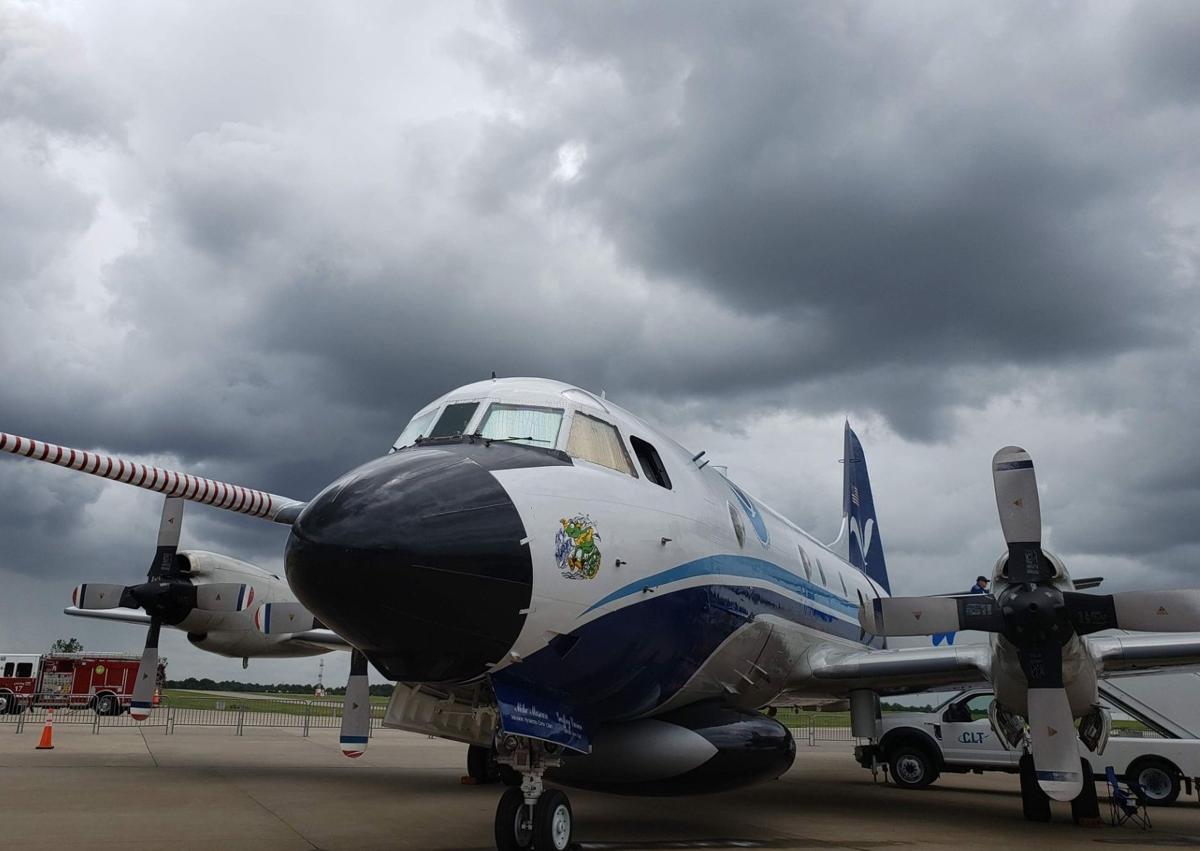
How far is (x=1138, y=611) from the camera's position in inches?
361

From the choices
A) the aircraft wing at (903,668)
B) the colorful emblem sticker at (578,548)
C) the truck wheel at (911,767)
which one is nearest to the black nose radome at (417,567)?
the colorful emblem sticker at (578,548)

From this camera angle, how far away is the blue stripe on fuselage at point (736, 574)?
7.66 metres

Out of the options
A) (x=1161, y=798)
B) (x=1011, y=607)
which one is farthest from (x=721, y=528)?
(x=1161, y=798)

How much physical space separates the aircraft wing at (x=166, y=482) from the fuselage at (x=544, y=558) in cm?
485

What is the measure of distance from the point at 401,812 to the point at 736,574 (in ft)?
16.6

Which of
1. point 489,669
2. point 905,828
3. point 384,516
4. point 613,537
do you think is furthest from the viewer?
point 905,828

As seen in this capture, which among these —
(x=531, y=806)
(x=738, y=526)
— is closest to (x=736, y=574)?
(x=738, y=526)

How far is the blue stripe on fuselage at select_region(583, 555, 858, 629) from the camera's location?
7656mm

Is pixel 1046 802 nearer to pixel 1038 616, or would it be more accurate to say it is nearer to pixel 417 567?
pixel 1038 616

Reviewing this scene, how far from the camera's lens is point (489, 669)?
661cm

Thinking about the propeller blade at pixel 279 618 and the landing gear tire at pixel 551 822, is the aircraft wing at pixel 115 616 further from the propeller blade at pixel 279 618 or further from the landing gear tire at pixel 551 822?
the landing gear tire at pixel 551 822

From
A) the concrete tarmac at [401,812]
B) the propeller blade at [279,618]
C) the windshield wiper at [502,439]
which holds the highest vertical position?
the windshield wiper at [502,439]

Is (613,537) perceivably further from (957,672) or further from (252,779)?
(252,779)

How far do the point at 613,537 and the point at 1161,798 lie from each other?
13.8 m
